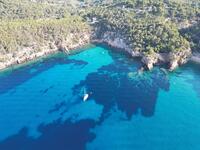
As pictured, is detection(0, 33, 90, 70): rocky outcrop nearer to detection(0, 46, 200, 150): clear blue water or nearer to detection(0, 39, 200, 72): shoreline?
detection(0, 39, 200, 72): shoreline

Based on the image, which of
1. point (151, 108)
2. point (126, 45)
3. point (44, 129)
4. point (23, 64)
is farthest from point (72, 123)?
point (126, 45)

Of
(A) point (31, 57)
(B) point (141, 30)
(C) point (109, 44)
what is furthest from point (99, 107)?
(B) point (141, 30)

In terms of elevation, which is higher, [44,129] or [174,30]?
[174,30]

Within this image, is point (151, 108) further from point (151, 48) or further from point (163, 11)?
point (163, 11)

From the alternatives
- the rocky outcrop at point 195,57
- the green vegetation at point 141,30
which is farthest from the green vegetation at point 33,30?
the rocky outcrop at point 195,57

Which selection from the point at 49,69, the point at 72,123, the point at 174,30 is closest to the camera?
the point at 72,123

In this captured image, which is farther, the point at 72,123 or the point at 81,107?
the point at 81,107

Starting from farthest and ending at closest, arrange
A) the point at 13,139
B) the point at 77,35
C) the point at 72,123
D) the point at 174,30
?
the point at 77,35, the point at 174,30, the point at 72,123, the point at 13,139
